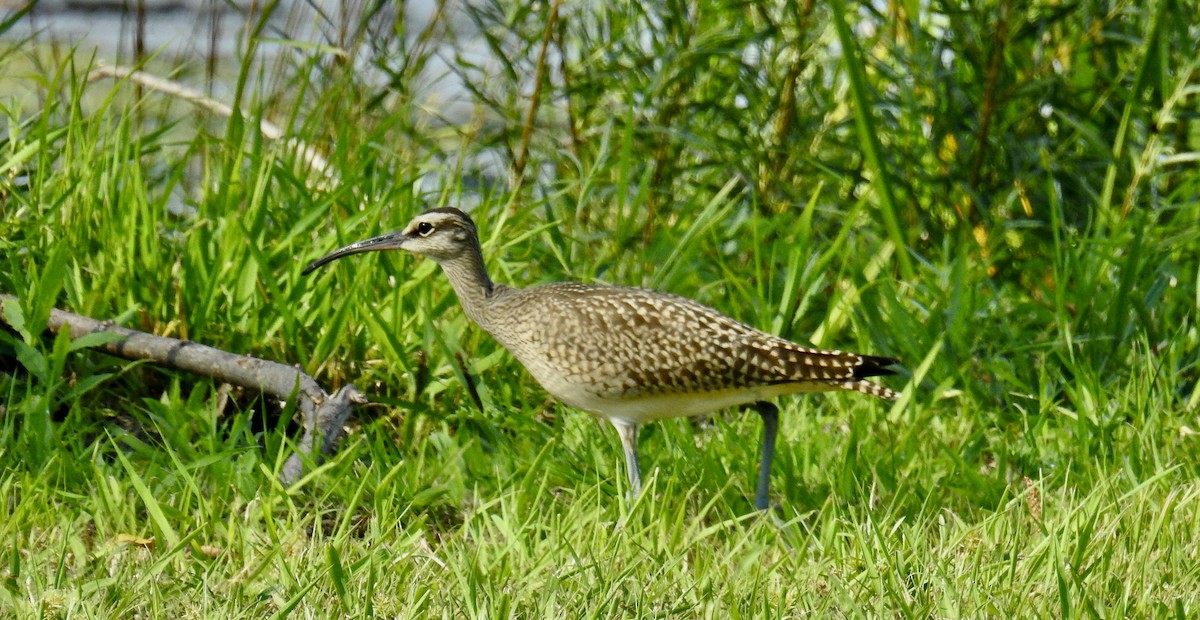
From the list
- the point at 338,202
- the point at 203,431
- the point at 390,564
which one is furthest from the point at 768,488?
the point at 338,202

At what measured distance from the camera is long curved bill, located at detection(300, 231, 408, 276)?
19.5 ft

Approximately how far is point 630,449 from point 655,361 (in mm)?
325

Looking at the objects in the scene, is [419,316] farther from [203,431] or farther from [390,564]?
[390,564]

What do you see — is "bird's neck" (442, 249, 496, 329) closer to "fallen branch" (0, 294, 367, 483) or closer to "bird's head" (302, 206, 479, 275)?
"bird's head" (302, 206, 479, 275)

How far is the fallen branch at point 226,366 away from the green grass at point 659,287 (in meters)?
0.11

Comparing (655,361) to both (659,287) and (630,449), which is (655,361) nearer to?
(630,449)

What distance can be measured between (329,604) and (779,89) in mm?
4214

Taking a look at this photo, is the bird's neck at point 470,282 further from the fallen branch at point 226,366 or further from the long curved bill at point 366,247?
the fallen branch at point 226,366


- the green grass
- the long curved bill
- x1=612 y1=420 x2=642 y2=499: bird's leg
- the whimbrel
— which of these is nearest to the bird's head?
the long curved bill

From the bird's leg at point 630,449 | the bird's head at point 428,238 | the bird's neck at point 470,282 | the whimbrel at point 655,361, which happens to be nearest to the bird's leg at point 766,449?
the whimbrel at point 655,361

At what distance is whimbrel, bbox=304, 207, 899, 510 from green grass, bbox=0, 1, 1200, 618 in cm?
22

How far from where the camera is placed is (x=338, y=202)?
671 centimetres

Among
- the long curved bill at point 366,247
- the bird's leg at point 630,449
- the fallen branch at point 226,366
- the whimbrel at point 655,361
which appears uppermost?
the long curved bill at point 366,247

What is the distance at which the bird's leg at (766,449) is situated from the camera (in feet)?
17.6
